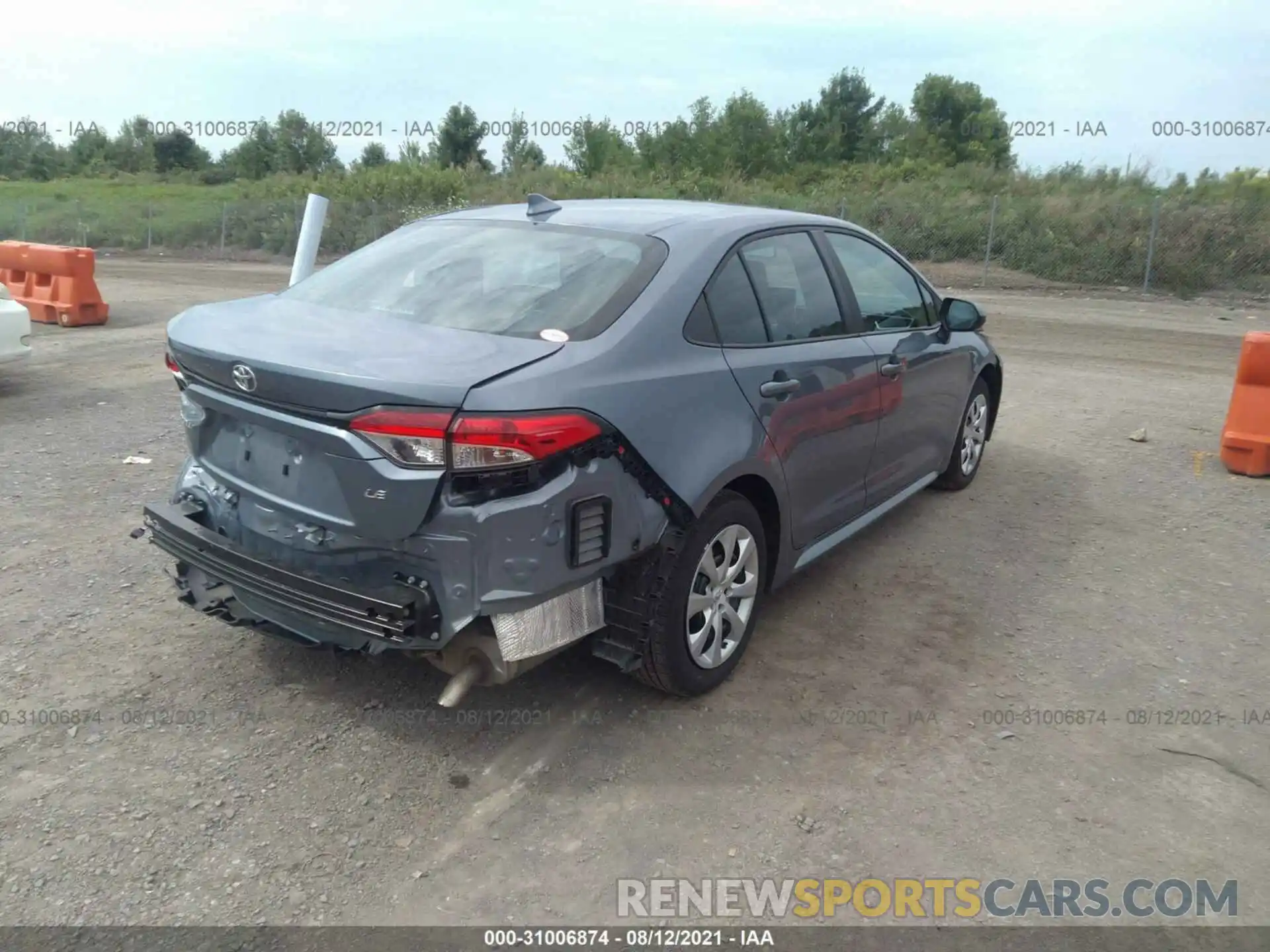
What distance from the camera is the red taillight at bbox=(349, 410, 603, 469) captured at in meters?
2.84

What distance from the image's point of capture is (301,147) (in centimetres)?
4469

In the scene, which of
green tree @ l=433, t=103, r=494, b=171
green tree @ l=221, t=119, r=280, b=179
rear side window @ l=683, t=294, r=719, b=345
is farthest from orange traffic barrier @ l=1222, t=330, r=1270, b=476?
green tree @ l=221, t=119, r=280, b=179

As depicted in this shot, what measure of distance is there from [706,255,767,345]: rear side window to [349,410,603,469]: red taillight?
1.06 m

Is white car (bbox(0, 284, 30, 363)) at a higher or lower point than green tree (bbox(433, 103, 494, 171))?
lower

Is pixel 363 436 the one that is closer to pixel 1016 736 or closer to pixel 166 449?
pixel 1016 736

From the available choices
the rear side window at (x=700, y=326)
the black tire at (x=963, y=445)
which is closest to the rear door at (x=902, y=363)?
the black tire at (x=963, y=445)

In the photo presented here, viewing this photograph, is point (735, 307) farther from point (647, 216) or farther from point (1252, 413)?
point (1252, 413)

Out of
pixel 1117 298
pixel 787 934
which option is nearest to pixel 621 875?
pixel 787 934

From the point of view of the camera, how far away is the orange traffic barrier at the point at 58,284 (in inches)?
488

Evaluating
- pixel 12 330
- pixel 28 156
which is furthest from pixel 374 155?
pixel 12 330

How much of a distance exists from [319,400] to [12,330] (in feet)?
Answer: 21.4

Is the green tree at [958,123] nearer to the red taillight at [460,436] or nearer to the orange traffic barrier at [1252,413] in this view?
the orange traffic barrier at [1252,413]

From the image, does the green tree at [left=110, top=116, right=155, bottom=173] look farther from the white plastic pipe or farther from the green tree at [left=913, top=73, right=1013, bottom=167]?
the white plastic pipe

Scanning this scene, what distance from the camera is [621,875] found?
285cm
